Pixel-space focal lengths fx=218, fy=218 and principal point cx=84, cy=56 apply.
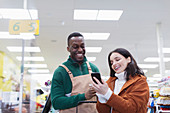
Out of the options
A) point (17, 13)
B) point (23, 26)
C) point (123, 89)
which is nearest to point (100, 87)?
point (123, 89)

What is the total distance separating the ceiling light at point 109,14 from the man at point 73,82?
14.1 ft

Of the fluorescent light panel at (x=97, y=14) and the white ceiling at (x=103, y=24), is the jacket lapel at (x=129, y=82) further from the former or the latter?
the fluorescent light panel at (x=97, y=14)

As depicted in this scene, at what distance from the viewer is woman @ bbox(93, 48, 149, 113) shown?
125cm

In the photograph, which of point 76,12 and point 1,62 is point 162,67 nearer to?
point 76,12

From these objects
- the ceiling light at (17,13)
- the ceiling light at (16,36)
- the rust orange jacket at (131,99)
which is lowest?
the rust orange jacket at (131,99)

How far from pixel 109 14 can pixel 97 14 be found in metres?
0.33

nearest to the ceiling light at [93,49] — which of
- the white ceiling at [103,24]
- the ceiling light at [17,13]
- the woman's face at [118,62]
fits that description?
the white ceiling at [103,24]

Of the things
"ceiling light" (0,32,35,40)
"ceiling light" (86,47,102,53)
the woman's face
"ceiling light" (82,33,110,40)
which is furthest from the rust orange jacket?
"ceiling light" (86,47,102,53)

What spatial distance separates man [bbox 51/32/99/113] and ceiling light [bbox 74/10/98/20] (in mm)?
4221

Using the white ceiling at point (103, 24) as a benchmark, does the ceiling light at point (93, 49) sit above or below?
below

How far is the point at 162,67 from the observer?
21.6ft

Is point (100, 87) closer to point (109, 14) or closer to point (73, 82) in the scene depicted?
point (73, 82)

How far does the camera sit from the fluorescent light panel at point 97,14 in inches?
229

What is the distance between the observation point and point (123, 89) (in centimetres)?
134
